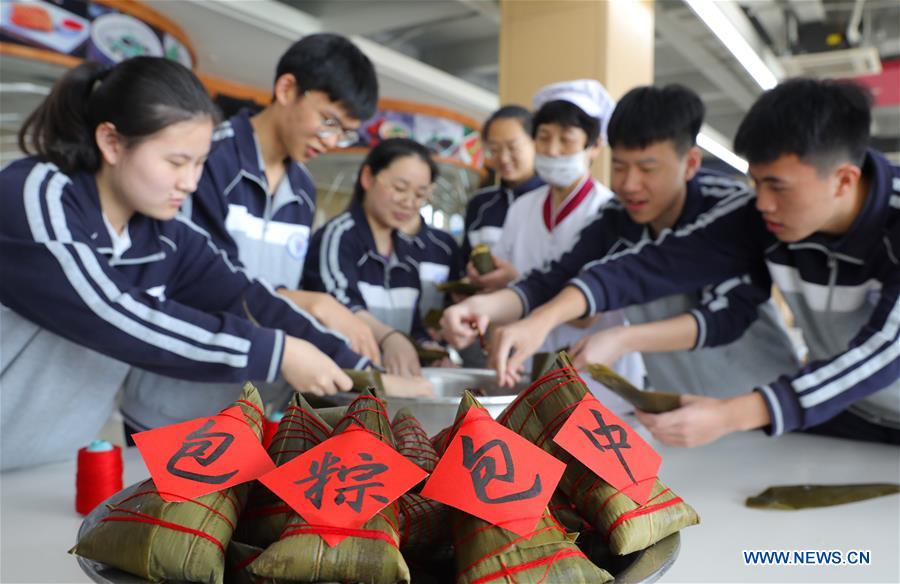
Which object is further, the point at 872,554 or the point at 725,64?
the point at 725,64

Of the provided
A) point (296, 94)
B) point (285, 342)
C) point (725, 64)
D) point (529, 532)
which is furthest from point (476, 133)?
point (529, 532)

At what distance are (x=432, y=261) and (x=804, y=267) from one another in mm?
1285

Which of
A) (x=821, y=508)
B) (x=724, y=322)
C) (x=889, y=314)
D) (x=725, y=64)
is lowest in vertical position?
(x=821, y=508)

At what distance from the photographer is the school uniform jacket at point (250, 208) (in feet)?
5.24

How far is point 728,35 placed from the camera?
295cm

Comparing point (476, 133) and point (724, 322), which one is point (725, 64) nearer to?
point (476, 133)

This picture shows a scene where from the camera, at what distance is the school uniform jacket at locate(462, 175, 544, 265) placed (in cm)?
253

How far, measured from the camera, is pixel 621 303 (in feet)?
4.88

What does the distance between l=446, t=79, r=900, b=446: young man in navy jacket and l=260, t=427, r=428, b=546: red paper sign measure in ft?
2.00

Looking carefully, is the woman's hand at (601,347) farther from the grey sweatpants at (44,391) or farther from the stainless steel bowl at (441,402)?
the grey sweatpants at (44,391)

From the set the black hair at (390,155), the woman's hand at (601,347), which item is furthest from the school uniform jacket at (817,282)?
the black hair at (390,155)

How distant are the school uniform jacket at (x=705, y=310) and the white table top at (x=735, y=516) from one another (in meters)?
0.28

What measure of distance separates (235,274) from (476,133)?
242 inches

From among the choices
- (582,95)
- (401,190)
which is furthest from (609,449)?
(401,190)
